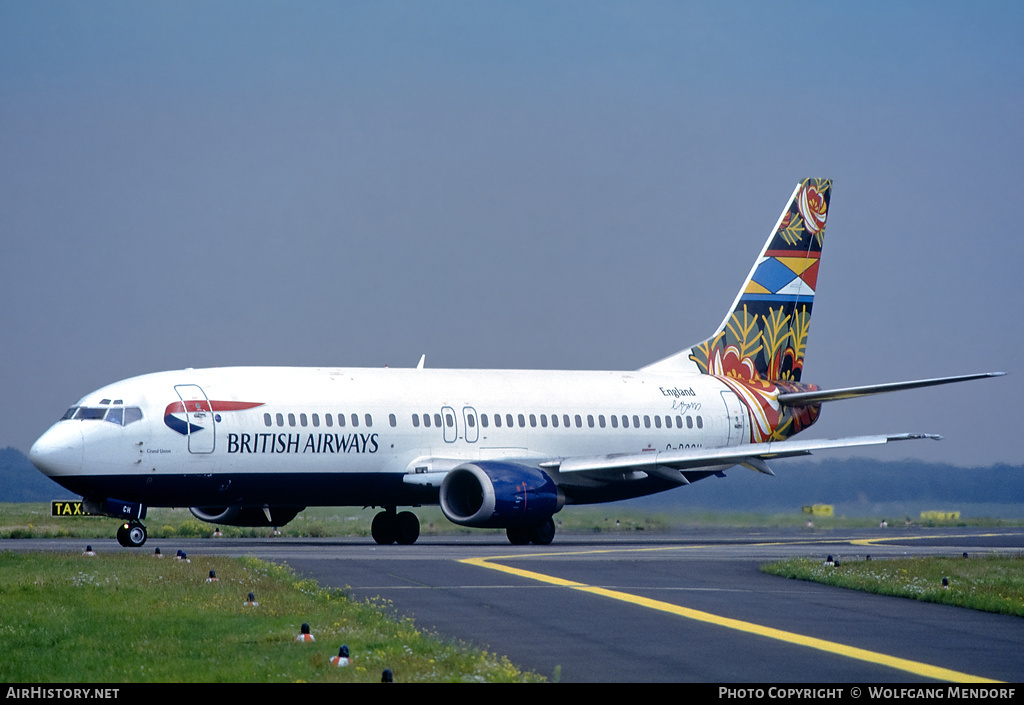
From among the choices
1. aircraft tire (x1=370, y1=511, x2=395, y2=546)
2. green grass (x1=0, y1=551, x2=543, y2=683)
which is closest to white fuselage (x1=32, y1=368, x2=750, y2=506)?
aircraft tire (x1=370, y1=511, x2=395, y2=546)

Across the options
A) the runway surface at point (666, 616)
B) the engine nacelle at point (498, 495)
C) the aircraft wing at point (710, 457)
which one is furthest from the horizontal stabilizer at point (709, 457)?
the runway surface at point (666, 616)

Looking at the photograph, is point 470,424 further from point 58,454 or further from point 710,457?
point 58,454

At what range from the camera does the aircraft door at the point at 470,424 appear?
35.3 meters

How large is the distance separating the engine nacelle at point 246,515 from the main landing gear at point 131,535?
3.52 metres

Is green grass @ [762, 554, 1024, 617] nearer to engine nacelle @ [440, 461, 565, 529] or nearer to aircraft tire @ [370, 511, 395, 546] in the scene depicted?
engine nacelle @ [440, 461, 565, 529]

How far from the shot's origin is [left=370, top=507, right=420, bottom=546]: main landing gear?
35.8 meters

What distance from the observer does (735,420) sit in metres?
40.6

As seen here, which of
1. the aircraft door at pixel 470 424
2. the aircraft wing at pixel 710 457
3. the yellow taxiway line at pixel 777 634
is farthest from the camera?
the aircraft door at pixel 470 424

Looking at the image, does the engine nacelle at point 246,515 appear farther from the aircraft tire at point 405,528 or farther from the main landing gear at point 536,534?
the main landing gear at point 536,534

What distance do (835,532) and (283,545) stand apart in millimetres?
19350

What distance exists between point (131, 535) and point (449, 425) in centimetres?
850

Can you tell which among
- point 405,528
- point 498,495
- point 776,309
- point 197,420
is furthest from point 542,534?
point 776,309

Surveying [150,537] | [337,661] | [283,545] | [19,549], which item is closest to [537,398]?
[283,545]

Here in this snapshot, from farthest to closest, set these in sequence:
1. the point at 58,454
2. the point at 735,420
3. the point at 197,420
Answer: the point at 735,420 → the point at 197,420 → the point at 58,454
